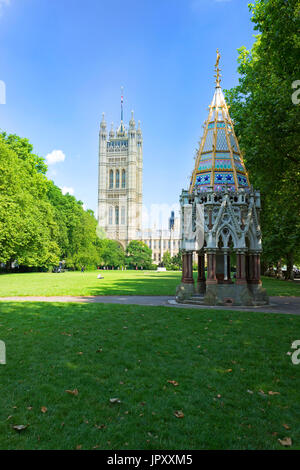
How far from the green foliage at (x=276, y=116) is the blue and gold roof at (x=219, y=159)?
A: 51.1 inches

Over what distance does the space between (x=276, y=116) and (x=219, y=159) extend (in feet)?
9.42

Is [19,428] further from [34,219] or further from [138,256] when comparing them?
[138,256]

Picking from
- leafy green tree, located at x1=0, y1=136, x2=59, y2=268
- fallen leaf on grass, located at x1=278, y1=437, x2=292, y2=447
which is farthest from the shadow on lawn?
fallen leaf on grass, located at x1=278, y1=437, x2=292, y2=447

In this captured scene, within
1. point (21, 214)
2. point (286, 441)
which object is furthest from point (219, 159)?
point (21, 214)

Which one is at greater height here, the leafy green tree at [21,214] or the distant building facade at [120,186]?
the distant building facade at [120,186]

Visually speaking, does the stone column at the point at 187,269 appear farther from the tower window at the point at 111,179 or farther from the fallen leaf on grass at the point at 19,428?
the tower window at the point at 111,179

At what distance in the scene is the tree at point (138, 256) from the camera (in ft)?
318

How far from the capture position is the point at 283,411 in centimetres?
411

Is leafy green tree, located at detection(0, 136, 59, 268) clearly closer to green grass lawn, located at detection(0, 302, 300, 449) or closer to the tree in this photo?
A: green grass lawn, located at detection(0, 302, 300, 449)

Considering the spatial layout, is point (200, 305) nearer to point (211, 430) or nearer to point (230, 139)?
point (230, 139)

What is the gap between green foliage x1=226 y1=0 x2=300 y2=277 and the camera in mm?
11289

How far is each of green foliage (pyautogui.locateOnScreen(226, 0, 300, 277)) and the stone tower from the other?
101m

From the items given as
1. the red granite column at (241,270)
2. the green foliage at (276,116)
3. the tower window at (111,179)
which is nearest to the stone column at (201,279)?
the red granite column at (241,270)

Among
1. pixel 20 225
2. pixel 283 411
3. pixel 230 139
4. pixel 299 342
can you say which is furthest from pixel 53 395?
pixel 20 225
